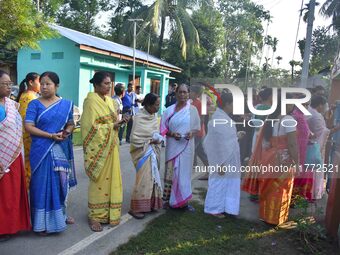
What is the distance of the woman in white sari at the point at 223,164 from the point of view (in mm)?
3979

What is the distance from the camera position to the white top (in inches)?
142

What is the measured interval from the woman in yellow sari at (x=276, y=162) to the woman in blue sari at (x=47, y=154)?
2.13m

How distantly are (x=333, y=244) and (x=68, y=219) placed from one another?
283 cm

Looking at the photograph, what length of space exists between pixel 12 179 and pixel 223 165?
225 centimetres

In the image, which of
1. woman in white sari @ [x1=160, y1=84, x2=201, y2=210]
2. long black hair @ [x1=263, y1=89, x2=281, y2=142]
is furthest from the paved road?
long black hair @ [x1=263, y1=89, x2=281, y2=142]

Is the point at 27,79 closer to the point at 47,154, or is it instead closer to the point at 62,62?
the point at 47,154

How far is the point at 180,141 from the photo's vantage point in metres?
4.30

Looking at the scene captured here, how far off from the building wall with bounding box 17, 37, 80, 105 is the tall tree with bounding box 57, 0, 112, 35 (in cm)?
1424

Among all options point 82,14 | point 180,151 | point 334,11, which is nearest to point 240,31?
point 82,14

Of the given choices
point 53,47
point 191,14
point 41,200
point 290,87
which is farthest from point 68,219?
point 191,14

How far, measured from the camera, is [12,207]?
3.29 metres

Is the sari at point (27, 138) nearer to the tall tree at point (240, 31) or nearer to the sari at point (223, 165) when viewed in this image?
the sari at point (223, 165)

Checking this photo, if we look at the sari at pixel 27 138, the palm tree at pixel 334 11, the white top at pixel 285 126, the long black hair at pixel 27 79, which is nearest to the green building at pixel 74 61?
the long black hair at pixel 27 79

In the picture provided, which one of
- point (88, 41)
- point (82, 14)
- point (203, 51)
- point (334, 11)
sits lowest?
point (334, 11)
